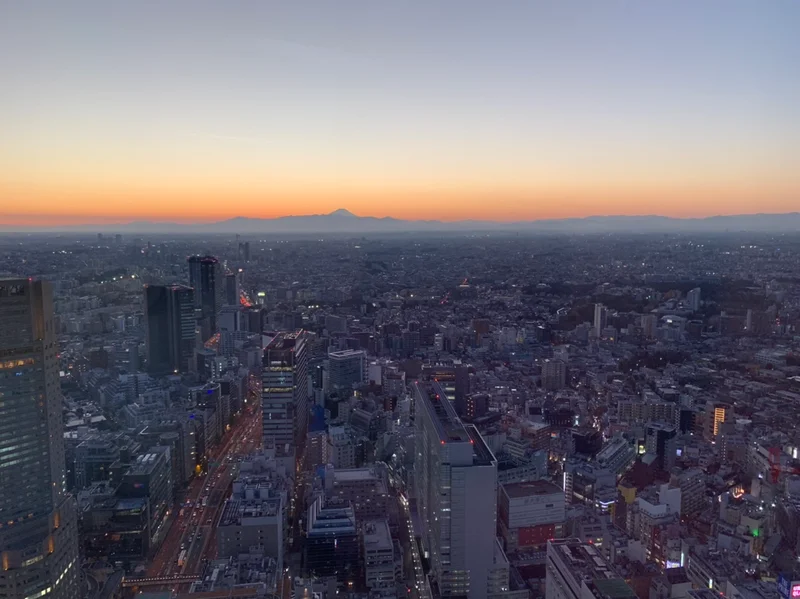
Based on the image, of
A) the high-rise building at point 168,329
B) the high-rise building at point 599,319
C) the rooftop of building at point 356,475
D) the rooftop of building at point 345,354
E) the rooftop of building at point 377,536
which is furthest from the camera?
the high-rise building at point 599,319

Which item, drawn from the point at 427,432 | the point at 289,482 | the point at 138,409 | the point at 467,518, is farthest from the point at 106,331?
the point at 467,518

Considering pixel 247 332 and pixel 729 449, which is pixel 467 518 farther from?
pixel 247 332

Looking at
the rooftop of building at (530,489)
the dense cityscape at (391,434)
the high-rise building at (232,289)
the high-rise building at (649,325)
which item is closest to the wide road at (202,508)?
the dense cityscape at (391,434)

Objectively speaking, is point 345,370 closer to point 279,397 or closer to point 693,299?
point 279,397

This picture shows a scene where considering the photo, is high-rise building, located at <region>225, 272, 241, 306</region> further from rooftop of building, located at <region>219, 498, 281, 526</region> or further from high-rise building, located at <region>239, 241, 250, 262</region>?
rooftop of building, located at <region>219, 498, 281, 526</region>

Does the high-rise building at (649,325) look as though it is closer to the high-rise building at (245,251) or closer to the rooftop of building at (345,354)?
the rooftop of building at (345,354)

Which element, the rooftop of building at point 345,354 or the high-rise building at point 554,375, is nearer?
the rooftop of building at point 345,354
